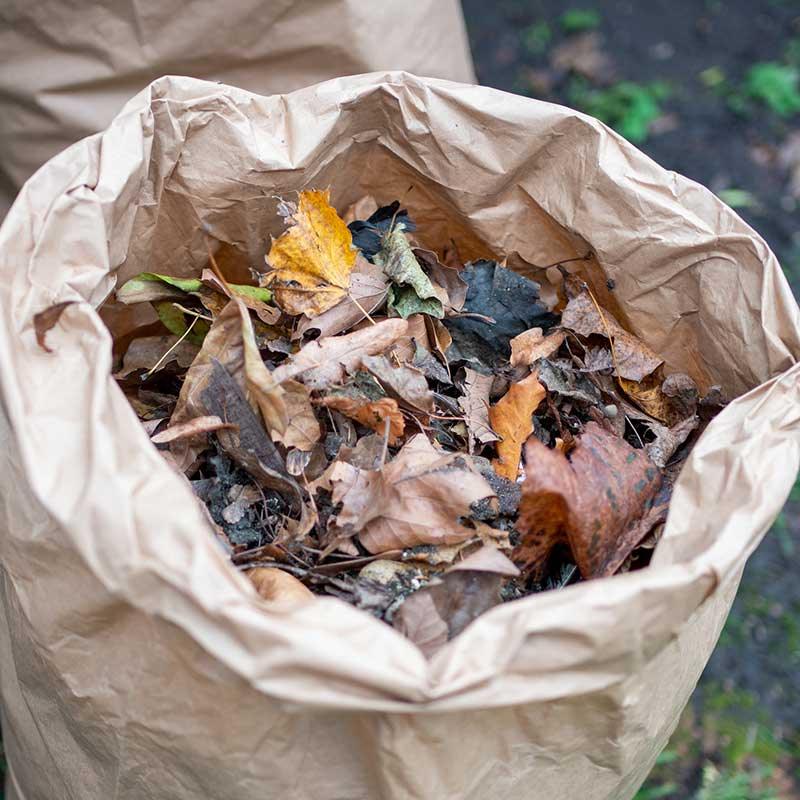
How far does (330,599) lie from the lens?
0.67 metres

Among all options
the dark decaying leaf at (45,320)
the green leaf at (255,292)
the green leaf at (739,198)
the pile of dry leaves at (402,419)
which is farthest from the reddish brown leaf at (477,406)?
the green leaf at (739,198)

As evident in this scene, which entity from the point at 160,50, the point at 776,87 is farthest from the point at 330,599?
the point at 776,87

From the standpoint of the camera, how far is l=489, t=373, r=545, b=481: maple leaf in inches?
39.4

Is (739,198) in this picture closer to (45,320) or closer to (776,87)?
(776,87)

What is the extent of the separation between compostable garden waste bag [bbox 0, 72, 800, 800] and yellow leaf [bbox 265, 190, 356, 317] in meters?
0.06

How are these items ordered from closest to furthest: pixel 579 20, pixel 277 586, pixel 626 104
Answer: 1. pixel 277 586
2. pixel 626 104
3. pixel 579 20

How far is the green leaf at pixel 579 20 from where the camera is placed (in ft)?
7.76

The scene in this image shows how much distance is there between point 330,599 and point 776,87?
6.94ft

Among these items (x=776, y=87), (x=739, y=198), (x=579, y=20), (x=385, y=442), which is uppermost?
(x=579, y=20)

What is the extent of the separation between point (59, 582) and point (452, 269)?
59cm

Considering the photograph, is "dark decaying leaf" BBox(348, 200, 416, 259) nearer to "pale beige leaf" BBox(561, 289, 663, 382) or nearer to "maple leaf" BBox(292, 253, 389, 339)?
"maple leaf" BBox(292, 253, 389, 339)

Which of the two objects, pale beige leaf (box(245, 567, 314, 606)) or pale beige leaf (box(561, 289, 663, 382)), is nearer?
pale beige leaf (box(245, 567, 314, 606))

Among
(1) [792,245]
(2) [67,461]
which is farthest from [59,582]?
(1) [792,245]

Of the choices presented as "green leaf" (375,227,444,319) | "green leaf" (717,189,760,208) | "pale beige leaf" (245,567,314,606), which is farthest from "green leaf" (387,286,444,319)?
"green leaf" (717,189,760,208)
